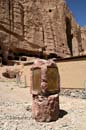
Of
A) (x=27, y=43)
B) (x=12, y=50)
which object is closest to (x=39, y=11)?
(x=27, y=43)

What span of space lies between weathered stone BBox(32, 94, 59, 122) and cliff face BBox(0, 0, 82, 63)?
79.0 ft

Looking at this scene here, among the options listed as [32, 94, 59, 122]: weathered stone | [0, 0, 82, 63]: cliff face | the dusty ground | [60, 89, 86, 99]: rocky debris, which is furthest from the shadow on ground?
[0, 0, 82, 63]: cliff face

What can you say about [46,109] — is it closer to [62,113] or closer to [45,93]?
[45,93]

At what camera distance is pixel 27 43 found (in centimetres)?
3766

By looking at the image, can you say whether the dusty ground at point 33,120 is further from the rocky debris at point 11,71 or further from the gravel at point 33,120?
the rocky debris at point 11,71

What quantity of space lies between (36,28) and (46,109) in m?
32.8

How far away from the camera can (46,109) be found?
30.9 feet

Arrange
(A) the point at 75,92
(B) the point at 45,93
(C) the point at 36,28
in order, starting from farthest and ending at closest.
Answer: (C) the point at 36,28
(A) the point at 75,92
(B) the point at 45,93

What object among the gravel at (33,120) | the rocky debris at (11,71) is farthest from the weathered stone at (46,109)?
the rocky debris at (11,71)

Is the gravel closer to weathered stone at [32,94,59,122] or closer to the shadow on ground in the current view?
the shadow on ground

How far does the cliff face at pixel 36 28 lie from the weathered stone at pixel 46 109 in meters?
24.1

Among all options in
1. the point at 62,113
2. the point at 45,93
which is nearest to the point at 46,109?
the point at 45,93

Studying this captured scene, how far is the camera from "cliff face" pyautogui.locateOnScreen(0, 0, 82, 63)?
35.5 m

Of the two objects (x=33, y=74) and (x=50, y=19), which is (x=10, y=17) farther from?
(x=33, y=74)
